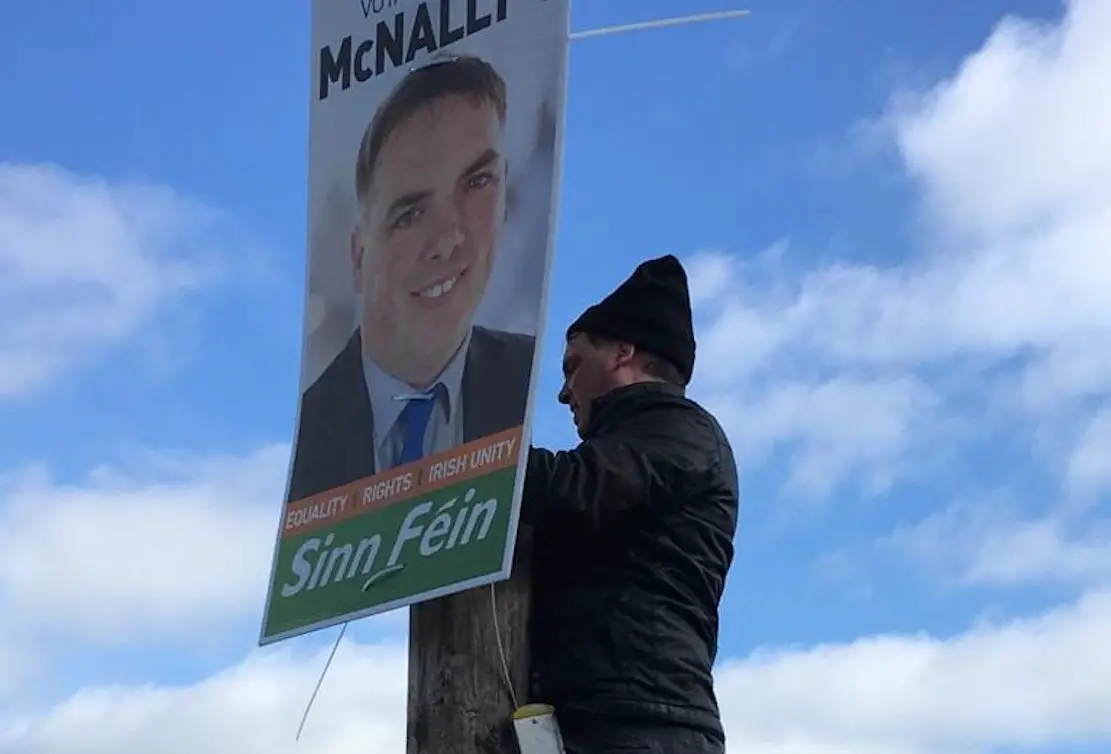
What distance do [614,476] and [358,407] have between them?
0.71 m

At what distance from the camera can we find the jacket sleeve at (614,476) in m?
3.61

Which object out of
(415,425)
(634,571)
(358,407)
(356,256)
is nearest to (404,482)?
(415,425)

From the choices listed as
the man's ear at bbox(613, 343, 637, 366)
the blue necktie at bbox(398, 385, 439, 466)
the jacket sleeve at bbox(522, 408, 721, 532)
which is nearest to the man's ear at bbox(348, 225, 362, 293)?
the blue necktie at bbox(398, 385, 439, 466)

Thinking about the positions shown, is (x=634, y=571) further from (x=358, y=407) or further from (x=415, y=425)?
(x=358, y=407)

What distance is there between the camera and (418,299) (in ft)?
13.1

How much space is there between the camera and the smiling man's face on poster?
387cm

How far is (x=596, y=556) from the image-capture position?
147 inches

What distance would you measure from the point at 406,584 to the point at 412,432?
353 mm

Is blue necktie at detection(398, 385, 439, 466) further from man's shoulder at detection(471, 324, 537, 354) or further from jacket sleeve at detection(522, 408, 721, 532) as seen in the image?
jacket sleeve at detection(522, 408, 721, 532)

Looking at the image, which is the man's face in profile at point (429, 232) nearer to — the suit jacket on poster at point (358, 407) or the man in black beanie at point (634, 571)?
the suit jacket on poster at point (358, 407)

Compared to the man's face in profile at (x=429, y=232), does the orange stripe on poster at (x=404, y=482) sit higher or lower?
lower

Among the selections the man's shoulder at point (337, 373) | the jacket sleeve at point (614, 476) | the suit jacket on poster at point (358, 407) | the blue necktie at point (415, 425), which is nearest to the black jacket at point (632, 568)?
the jacket sleeve at point (614, 476)

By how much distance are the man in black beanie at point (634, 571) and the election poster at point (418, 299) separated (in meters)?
0.19

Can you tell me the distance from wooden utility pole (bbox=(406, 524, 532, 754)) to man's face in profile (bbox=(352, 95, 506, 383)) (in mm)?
490
